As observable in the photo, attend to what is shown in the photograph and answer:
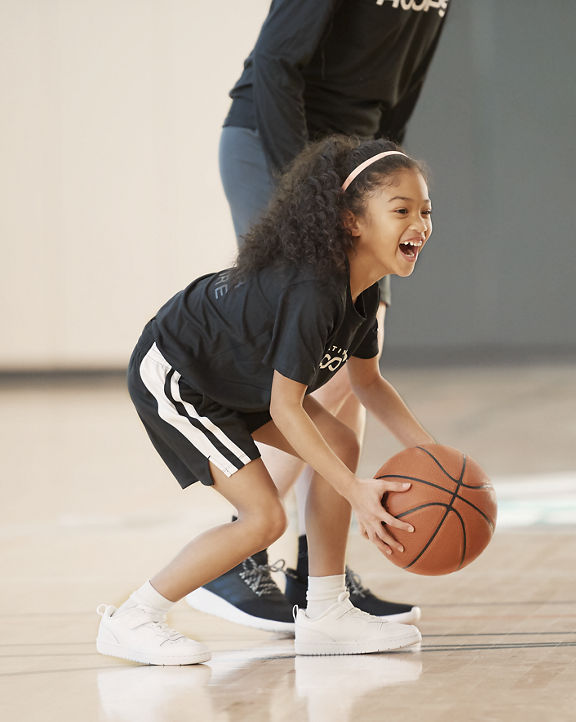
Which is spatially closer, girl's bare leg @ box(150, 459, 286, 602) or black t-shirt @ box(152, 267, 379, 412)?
black t-shirt @ box(152, 267, 379, 412)

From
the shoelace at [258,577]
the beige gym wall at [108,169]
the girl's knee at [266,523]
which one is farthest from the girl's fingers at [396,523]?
the beige gym wall at [108,169]

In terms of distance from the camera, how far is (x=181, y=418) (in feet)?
6.55

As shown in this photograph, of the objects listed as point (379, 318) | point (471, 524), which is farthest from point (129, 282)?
point (471, 524)

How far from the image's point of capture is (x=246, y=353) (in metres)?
1.97

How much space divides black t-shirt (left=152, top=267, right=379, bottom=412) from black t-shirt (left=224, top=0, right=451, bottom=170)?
15.7 inches

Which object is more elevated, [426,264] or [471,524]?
[471,524]

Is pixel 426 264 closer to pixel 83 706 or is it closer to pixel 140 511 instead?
pixel 140 511

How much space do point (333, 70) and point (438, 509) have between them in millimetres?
1054

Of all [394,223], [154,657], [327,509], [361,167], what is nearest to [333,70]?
[361,167]

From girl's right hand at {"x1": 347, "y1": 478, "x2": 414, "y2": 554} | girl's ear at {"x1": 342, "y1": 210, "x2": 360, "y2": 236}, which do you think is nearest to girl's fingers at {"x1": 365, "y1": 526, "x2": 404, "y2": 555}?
girl's right hand at {"x1": 347, "y1": 478, "x2": 414, "y2": 554}

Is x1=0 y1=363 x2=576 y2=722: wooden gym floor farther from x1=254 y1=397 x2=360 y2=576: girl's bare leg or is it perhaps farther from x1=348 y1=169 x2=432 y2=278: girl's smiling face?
x1=348 y1=169 x2=432 y2=278: girl's smiling face

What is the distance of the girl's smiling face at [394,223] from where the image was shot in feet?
6.31

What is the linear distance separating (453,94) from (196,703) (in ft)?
29.1

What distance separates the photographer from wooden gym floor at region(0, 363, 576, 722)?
163cm
